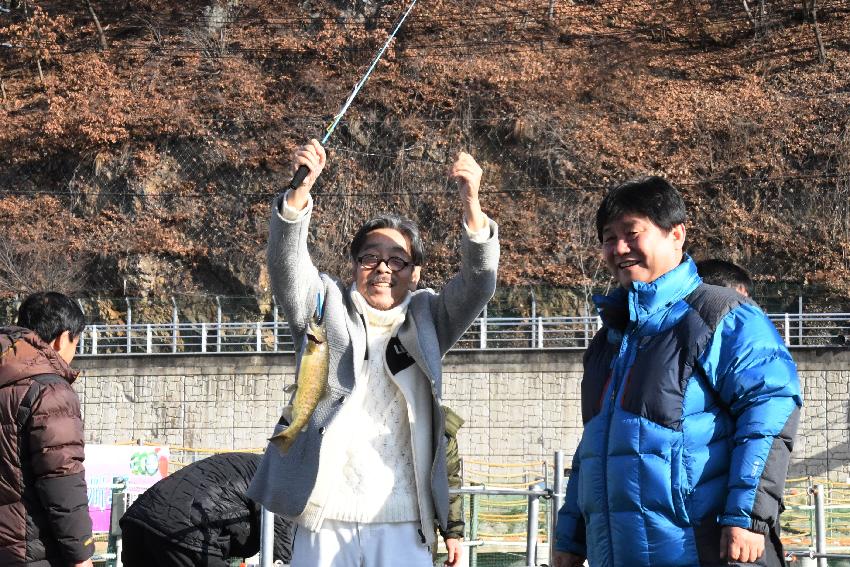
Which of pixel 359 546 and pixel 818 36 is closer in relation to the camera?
pixel 359 546

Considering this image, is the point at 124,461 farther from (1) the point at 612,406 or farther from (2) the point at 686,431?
(2) the point at 686,431

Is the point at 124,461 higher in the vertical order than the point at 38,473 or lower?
lower

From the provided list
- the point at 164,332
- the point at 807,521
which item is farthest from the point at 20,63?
the point at 807,521

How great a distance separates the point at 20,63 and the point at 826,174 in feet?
76.9

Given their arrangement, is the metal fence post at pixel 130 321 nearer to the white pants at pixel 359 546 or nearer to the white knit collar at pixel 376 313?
the white knit collar at pixel 376 313

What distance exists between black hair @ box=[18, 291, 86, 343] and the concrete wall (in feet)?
66.4

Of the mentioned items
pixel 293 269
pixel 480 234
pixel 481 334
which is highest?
pixel 481 334

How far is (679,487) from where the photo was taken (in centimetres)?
349

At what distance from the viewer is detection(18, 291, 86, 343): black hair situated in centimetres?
464

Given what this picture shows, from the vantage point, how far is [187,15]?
126ft

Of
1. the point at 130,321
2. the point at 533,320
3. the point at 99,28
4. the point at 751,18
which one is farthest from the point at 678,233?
the point at 99,28

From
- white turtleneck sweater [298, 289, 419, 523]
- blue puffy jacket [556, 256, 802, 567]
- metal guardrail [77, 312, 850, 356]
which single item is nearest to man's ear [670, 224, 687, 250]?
blue puffy jacket [556, 256, 802, 567]

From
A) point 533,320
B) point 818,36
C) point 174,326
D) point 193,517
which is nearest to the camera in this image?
point 193,517

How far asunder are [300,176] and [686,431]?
1.49 metres
